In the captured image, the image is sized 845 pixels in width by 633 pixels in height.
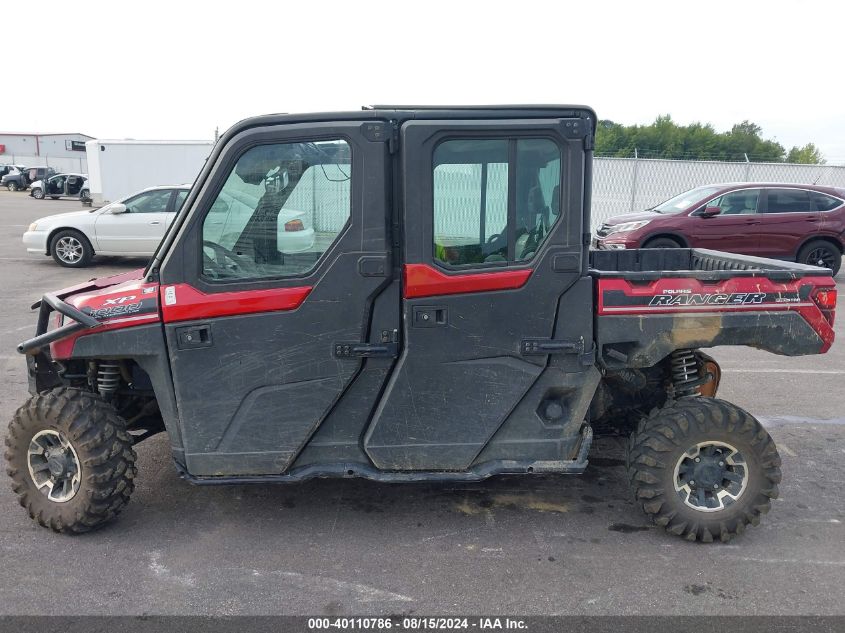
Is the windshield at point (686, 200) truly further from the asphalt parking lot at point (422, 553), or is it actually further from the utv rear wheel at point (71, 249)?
the utv rear wheel at point (71, 249)

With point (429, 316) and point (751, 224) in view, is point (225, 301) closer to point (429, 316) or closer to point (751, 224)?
point (429, 316)

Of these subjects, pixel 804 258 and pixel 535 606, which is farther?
pixel 804 258

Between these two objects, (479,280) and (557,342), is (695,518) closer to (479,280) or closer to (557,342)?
(557,342)

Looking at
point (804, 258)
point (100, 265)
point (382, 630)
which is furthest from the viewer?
point (100, 265)

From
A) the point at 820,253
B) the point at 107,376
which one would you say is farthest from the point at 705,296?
the point at 820,253

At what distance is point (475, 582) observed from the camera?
3443mm

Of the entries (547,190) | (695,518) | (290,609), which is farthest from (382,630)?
(547,190)

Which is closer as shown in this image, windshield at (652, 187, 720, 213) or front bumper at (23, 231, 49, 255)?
windshield at (652, 187, 720, 213)

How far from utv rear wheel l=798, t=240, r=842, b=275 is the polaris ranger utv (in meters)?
10.4

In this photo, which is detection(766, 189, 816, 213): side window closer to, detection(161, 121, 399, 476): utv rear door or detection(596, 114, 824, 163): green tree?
detection(161, 121, 399, 476): utv rear door

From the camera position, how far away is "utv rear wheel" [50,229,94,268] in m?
13.5

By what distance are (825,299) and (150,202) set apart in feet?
40.0

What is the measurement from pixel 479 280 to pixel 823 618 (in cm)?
225

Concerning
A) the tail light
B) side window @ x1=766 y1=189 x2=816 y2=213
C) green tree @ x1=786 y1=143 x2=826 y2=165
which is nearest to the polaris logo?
the tail light
